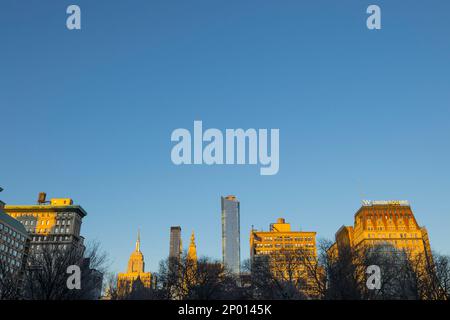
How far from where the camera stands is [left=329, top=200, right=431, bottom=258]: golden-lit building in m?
150

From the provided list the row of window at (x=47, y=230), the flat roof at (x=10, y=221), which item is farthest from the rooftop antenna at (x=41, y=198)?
the flat roof at (x=10, y=221)

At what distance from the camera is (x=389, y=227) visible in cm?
15388

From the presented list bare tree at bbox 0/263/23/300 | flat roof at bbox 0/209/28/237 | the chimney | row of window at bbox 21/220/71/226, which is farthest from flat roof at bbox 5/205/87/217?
bare tree at bbox 0/263/23/300

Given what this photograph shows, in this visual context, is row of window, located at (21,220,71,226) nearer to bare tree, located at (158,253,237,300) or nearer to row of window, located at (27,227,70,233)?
row of window, located at (27,227,70,233)

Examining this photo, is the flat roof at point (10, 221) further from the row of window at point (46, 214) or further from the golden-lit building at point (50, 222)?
the row of window at point (46, 214)

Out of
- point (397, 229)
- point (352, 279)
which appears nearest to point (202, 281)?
point (352, 279)

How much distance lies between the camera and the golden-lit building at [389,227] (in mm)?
150125

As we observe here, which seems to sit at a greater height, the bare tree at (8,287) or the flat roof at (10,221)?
the flat roof at (10,221)

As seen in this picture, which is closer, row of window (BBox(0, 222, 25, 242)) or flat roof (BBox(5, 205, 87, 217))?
row of window (BBox(0, 222, 25, 242))

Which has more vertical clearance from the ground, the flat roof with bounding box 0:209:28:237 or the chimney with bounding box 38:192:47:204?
the chimney with bounding box 38:192:47:204
